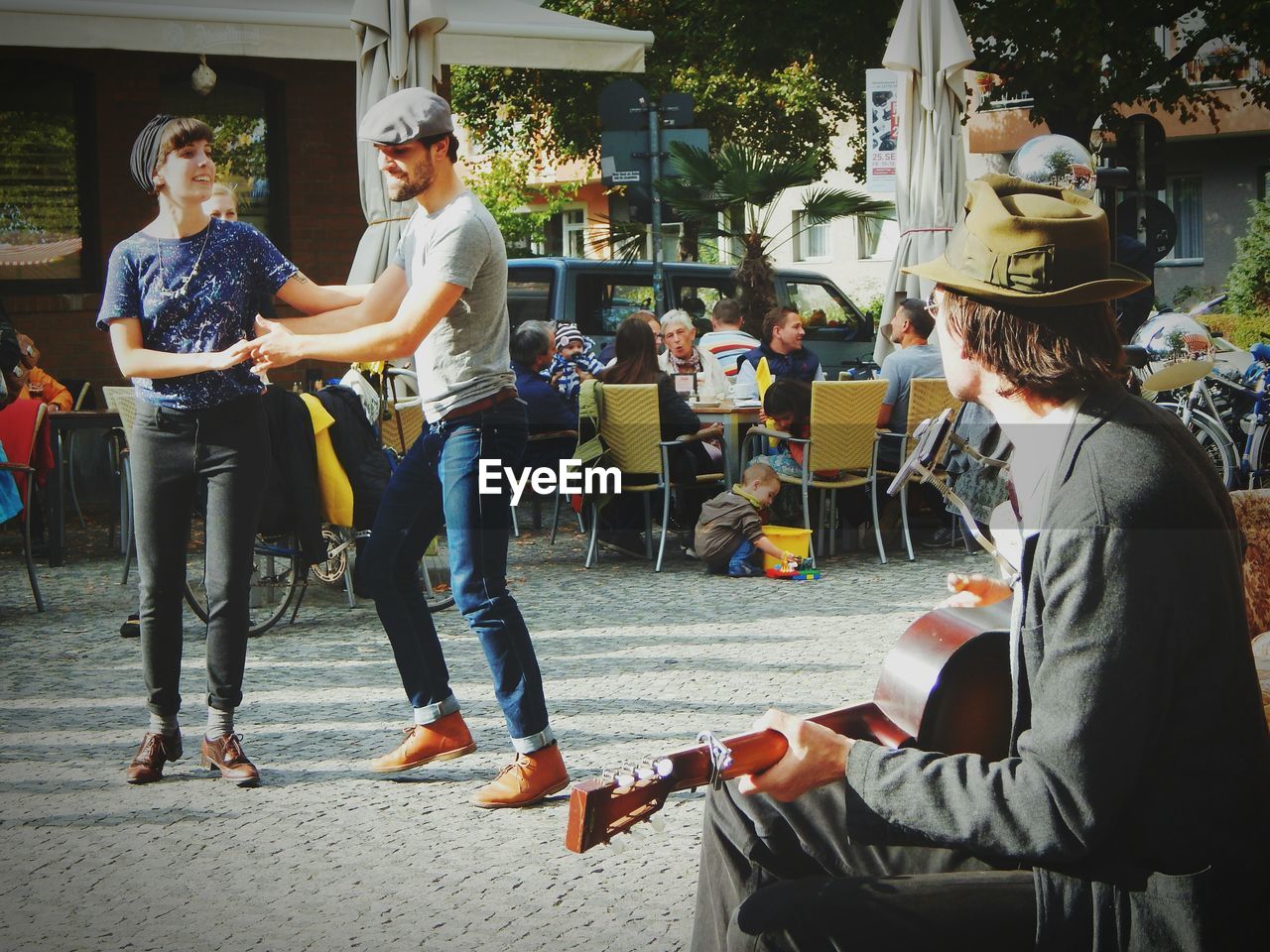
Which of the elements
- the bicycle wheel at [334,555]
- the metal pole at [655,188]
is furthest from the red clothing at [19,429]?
the metal pole at [655,188]

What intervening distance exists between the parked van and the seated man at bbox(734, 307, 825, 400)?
7.11 ft

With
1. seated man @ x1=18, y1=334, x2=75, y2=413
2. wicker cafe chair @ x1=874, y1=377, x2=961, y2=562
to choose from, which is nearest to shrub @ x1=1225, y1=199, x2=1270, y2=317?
wicker cafe chair @ x1=874, y1=377, x2=961, y2=562

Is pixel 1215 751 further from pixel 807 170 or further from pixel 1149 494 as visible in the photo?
pixel 807 170

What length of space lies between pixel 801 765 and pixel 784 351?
8992 mm

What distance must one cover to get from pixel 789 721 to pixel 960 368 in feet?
1.86

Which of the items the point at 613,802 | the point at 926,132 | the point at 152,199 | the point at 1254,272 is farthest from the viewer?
the point at 1254,272

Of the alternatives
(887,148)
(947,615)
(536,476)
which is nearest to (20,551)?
(536,476)

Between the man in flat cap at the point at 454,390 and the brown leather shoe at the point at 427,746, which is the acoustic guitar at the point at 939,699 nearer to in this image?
the man in flat cap at the point at 454,390

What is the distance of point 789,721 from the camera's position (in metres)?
2.12

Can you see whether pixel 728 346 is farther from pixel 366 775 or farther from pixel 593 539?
pixel 366 775

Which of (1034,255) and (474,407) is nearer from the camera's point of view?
(1034,255)

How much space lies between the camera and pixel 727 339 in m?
11.6

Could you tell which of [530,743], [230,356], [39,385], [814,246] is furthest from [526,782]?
[814,246]

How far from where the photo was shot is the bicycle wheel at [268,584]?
7.41 meters
